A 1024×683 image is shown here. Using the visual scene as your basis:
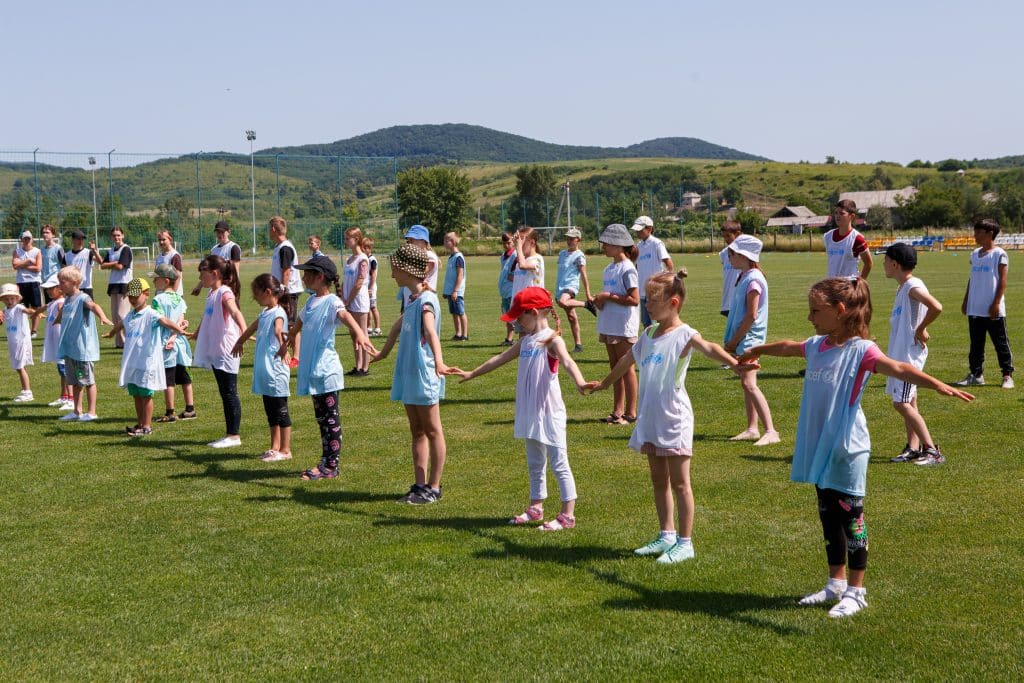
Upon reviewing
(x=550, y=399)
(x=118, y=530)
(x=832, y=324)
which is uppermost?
(x=832, y=324)

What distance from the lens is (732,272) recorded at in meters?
15.2

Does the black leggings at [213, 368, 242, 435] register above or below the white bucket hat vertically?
below

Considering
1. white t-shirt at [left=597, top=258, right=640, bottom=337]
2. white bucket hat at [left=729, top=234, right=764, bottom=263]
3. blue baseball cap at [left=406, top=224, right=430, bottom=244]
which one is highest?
blue baseball cap at [left=406, top=224, right=430, bottom=244]

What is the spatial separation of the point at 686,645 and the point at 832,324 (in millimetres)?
1855

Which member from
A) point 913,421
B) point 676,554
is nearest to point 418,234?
point 676,554

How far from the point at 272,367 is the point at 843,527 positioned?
5.64 meters

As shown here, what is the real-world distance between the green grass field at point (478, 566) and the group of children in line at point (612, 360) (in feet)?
1.17

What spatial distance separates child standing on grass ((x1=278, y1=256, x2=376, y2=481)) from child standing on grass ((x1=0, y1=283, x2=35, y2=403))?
5814 mm

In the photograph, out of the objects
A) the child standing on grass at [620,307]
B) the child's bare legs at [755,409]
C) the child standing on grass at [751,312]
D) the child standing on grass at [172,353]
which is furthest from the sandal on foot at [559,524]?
the child standing on grass at [172,353]

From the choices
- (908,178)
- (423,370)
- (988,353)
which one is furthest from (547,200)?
(908,178)

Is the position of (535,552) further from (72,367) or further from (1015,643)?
(72,367)

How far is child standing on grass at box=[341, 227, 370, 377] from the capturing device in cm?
1540

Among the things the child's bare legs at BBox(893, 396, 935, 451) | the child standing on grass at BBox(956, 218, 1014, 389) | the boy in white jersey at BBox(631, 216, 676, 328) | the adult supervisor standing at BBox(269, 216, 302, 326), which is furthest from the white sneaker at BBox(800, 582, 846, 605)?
the adult supervisor standing at BBox(269, 216, 302, 326)

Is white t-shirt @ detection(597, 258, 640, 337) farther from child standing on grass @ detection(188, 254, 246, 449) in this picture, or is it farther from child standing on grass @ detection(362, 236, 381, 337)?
child standing on grass @ detection(362, 236, 381, 337)
